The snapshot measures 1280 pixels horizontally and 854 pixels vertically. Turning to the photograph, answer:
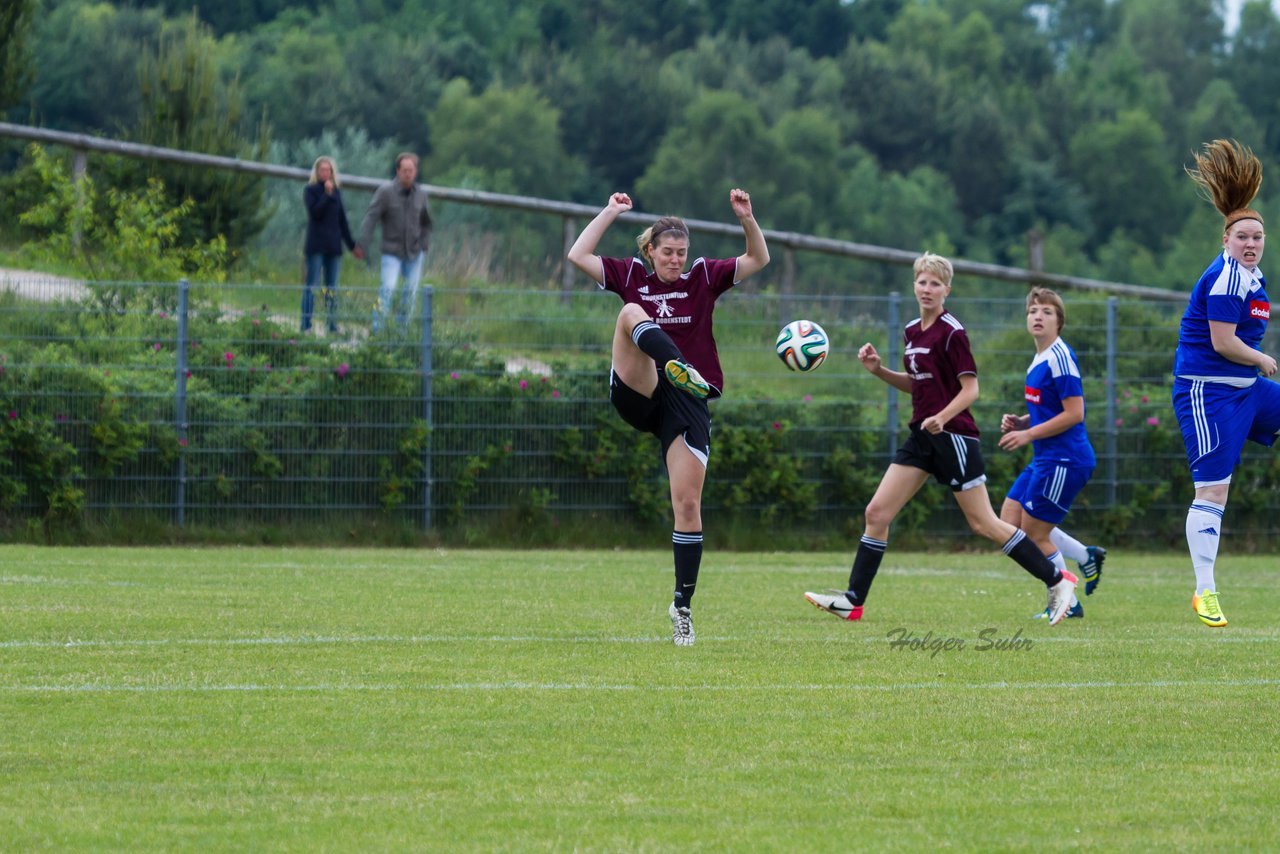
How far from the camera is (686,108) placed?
301 ft

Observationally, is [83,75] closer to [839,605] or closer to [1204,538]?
[839,605]

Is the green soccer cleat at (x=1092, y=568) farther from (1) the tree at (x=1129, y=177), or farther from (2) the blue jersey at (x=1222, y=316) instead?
(1) the tree at (x=1129, y=177)

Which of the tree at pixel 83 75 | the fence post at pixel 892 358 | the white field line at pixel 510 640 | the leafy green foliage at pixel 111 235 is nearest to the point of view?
the white field line at pixel 510 640

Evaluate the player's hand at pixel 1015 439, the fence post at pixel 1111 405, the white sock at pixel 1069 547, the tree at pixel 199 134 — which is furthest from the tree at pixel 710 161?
the player's hand at pixel 1015 439

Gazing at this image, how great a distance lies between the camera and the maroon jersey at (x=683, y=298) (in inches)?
363

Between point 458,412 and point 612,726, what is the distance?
10958 mm

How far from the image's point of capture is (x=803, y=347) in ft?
34.0

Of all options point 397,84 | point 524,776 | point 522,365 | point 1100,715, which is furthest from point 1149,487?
point 397,84

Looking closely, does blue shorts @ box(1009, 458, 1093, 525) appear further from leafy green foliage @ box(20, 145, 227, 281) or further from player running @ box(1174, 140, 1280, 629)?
leafy green foliage @ box(20, 145, 227, 281)

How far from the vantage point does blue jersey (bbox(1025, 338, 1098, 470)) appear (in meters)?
11.3

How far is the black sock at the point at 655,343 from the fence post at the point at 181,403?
8640mm

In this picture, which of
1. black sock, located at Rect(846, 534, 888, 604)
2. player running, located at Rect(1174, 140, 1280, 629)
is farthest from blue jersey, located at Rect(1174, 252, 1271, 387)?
black sock, located at Rect(846, 534, 888, 604)

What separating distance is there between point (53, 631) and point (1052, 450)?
20.0ft

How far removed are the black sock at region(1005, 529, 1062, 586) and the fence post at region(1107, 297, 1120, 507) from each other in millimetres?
8179
